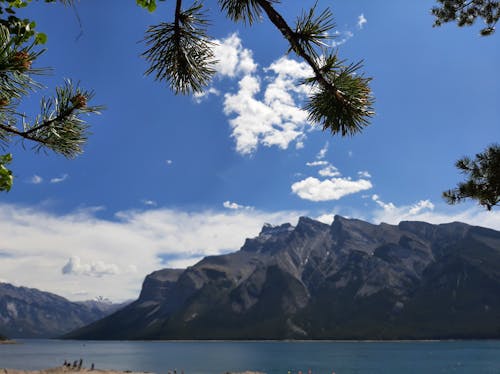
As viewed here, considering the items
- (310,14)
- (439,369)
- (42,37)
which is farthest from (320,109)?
(439,369)

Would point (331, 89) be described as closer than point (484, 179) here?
Yes

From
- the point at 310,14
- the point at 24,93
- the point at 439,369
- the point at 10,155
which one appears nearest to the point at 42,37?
the point at 24,93

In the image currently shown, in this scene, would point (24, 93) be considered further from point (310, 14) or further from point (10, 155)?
point (310, 14)

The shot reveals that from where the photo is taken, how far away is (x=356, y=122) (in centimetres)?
539

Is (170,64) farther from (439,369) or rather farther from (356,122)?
(439,369)

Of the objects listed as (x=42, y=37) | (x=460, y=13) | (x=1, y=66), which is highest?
(x=460, y=13)

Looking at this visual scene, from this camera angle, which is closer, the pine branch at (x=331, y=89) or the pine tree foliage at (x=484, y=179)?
the pine branch at (x=331, y=89)

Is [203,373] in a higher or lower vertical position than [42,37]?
lower

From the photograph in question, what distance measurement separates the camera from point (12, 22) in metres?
3.71

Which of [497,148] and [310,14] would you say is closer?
[310,14]

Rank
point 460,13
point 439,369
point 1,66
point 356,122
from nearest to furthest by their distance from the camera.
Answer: point 1,66
point 356,122
point 460,13
point 439,369

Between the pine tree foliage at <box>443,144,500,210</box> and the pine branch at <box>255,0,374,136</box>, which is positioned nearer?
the pine branch at <box>255,0,374,136</box>

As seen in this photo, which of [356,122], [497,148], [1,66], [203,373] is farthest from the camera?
[203,373]

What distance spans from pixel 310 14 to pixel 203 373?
5165 inches
